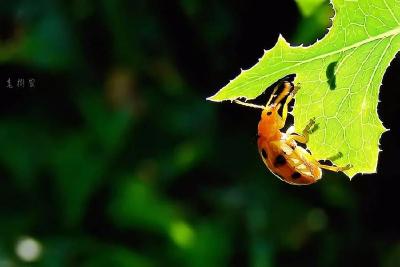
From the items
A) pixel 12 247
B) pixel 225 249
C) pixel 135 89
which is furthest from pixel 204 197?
pixel 12 247

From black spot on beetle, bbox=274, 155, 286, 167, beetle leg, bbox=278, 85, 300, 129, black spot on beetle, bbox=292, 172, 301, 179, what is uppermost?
beetle leg, bbox=278, 85, 300, 129

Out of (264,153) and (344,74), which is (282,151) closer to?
(264,153)

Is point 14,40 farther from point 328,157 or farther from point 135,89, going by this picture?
point 328,157

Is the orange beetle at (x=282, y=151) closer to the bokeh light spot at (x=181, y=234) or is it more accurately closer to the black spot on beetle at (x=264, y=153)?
the black spot on beetle at (x=264, y=153)

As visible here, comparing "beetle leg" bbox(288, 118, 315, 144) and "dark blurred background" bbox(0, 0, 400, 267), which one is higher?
Answer: "dark blurred background" bbox(0, 0, 400, 267)

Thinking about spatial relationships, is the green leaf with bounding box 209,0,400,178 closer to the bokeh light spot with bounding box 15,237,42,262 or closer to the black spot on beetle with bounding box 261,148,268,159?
the black spot on beetle with bounding box 261,148,268,159

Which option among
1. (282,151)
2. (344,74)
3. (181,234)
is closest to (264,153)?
(282,151)

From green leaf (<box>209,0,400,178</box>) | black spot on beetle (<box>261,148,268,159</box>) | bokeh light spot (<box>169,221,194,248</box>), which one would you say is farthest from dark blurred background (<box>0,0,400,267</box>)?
green leaf (<box>209,0,400,178</box>)

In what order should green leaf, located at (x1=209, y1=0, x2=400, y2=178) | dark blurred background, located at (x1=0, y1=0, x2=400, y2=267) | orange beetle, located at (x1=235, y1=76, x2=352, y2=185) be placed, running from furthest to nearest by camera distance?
dark blurred background, located at (x1=0, y1=0, x2=400, y2=267) < orange beetle, located at (x1=235, y1=76, x2=352, y2=185) < green leaf, located at (x1=209, y1=0, x2=400, y2=178)
